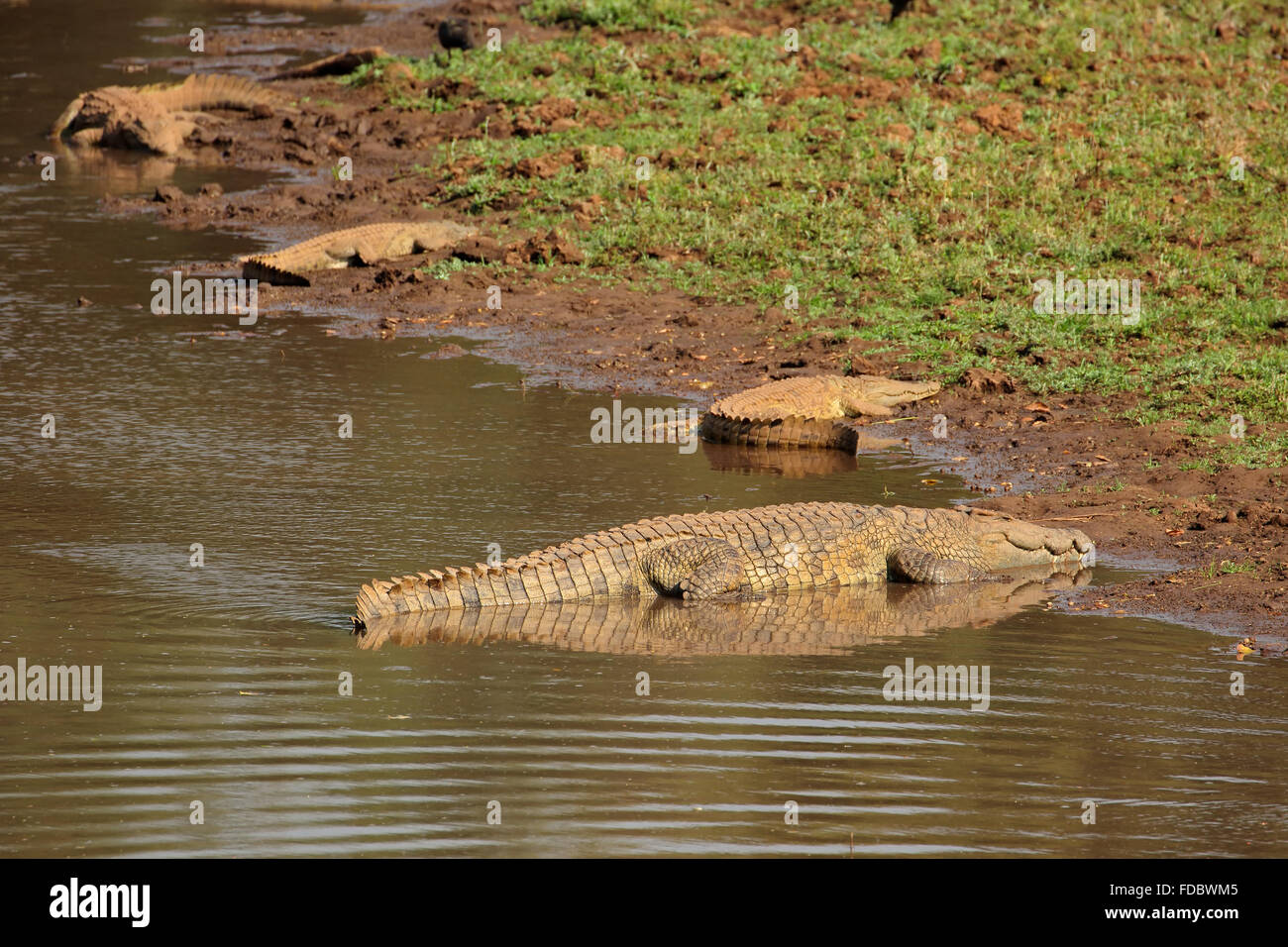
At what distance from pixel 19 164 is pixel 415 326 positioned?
319 inches

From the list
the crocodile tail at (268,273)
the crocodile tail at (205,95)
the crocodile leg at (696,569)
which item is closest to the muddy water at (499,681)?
the crocodile leg at (696,569)

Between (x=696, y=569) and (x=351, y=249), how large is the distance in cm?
750

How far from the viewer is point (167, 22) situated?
2781cm

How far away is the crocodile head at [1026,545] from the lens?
849 cm

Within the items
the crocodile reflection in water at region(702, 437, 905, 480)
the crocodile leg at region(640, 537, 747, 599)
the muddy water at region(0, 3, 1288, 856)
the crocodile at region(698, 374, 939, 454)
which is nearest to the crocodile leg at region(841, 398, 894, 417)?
the crocodile at region(698, 374, 939, 454)

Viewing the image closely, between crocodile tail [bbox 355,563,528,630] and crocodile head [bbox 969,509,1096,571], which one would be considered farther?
crocodile head [bbox 969,509,1096,571]

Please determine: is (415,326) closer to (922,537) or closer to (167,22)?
(922,537)

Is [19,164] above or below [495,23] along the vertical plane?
below

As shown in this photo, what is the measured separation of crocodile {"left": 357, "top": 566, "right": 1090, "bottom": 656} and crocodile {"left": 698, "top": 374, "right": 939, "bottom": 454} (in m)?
2.20

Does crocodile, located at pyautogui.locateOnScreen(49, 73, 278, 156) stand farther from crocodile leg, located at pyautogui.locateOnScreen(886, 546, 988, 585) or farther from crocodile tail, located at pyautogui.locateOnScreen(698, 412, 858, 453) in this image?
crocodile leg, located at pyautogui.locateOnScreen(886, 546, 988, 585)

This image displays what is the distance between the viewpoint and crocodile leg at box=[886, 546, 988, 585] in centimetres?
843

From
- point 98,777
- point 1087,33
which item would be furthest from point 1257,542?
point 1087,33

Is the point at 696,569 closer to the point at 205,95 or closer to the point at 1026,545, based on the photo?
the point at 1026,545

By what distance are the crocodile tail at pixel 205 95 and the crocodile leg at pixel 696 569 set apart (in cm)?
1466
